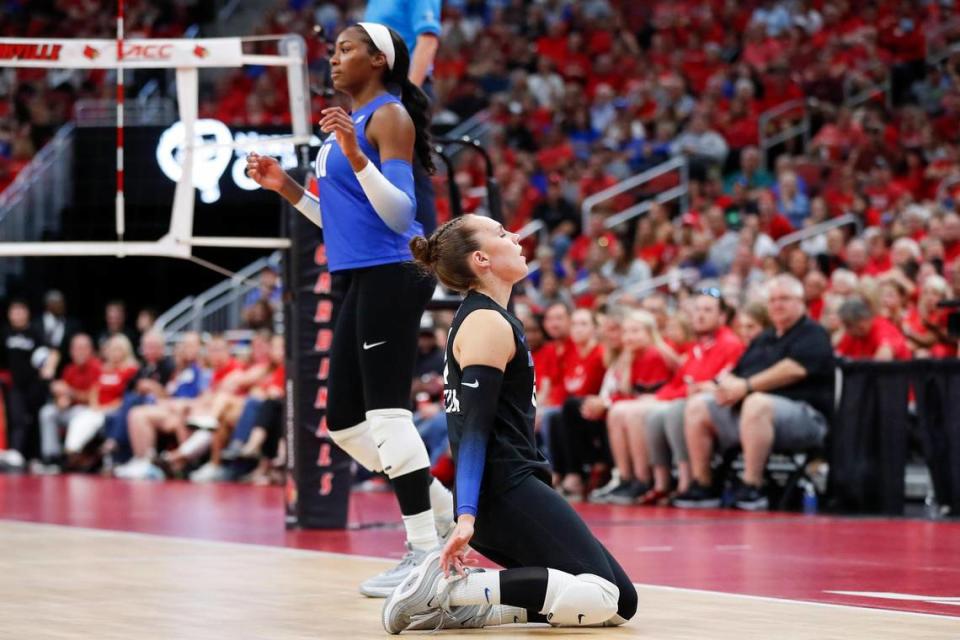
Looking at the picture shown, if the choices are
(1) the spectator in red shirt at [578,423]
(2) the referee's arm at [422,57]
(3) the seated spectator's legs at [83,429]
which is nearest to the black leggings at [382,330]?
(2) the referee's arm at [422,57]

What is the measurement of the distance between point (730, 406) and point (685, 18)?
34.2 ft

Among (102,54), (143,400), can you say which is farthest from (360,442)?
(143,400)

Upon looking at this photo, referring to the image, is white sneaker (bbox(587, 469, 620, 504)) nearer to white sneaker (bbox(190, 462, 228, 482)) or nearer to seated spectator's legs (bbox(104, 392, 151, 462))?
white sneaker (bbox(190, 462, 228, 482))

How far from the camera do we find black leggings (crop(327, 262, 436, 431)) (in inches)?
206

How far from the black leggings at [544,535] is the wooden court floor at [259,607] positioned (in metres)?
0.17

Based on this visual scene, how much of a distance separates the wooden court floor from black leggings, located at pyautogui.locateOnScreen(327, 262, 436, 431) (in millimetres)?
694

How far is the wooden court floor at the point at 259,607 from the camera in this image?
418 centimetres

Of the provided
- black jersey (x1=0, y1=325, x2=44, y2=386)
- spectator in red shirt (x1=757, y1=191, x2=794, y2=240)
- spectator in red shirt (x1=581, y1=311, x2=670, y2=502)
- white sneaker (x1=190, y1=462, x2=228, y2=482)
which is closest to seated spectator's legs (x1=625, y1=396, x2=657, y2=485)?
spectator in red shirt (x1=581, y1=311, x2=670, y2=502)

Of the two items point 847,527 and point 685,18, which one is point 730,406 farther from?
point 685,18

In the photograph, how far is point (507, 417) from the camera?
14.4 ft

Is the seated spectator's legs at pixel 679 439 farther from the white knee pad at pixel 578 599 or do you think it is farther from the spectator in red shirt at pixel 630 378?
the white knee pad at pixel 578 599

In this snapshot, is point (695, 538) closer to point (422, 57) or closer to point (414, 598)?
point (422, 57)

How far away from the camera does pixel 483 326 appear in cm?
430

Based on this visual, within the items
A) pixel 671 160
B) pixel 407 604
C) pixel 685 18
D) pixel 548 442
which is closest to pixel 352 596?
pixel 407 604
